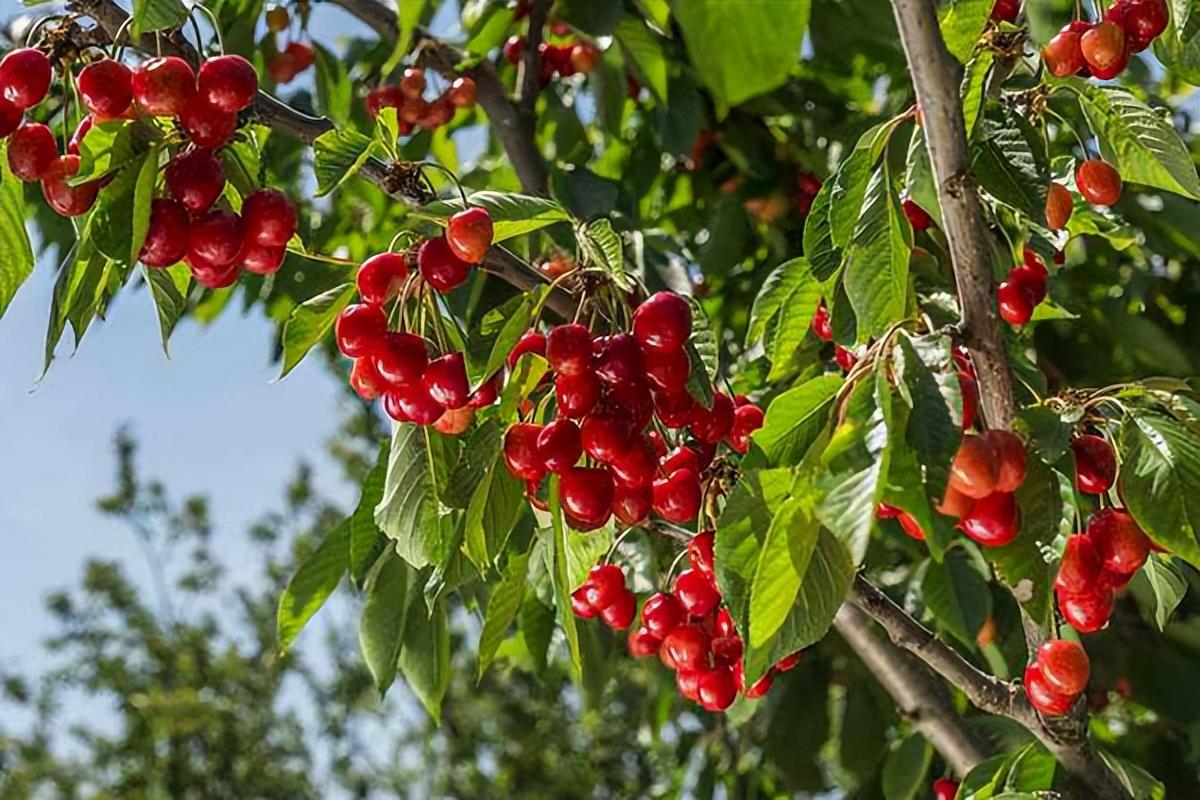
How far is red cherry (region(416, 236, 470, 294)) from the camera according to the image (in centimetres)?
78

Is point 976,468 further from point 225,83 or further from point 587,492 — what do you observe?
point 225,83

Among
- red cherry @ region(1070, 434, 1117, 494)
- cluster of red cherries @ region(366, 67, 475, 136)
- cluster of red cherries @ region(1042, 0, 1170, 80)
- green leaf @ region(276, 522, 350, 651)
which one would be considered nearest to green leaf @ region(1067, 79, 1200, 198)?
cluster of red cherries @ region(1042, 0, 1170, 80)

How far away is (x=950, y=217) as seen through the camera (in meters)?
0.62

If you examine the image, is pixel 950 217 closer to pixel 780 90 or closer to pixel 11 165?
pixel 11 165

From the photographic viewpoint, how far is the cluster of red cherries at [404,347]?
0.78 metres

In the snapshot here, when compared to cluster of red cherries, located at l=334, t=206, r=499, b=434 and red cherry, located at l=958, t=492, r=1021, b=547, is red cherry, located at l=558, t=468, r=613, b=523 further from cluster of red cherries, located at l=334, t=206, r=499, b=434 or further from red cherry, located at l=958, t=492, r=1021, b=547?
red cherry, located at l=958, t=492, r=1021, b=547

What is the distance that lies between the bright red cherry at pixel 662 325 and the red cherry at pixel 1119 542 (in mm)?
261

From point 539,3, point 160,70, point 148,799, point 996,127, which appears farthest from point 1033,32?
point 148,799

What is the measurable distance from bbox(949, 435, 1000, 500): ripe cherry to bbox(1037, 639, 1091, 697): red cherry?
25 centimetres

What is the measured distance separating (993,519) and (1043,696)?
238 millimetres

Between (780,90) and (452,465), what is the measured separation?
1143 millimetres

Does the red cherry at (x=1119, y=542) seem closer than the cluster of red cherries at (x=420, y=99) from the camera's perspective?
Yes

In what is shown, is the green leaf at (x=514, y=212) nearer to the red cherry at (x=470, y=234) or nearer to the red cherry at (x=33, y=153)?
the red cherry at (x=470, y=234)

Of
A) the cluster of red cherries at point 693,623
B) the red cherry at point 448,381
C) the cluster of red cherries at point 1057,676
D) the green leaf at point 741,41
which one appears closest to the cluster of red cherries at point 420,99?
the cluster of red cherries at point 693,623
